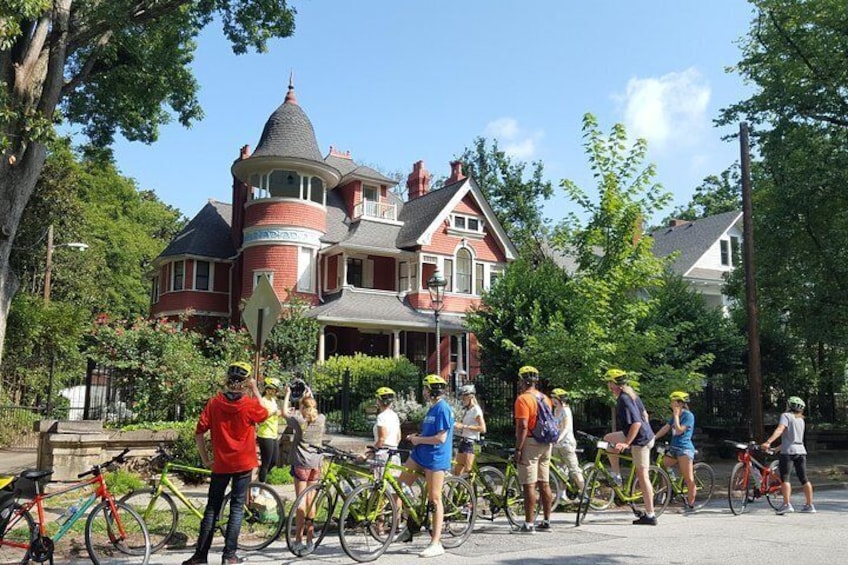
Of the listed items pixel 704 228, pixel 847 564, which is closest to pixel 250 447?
pixel 847 564

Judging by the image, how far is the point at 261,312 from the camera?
950 centimetres

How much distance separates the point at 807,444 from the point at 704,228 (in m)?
21.2

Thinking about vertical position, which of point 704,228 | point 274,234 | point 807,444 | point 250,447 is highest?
point 704,228

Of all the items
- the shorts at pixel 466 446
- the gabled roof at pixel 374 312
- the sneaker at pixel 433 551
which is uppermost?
the gabled roof at pixel 374 312

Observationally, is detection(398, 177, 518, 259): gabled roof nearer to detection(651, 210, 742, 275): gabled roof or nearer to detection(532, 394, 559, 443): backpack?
detection(651, 210, 742, 275): gabled roof

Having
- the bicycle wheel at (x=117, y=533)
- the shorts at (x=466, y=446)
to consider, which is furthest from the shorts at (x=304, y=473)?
the shorts at (x=466, y=446)

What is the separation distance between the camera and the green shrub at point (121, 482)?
10043 millimetres

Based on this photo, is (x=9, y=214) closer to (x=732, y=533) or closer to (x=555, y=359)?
(x=555, y=359)

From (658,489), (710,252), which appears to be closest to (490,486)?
(658,489)

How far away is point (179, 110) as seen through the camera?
19203 millimetres

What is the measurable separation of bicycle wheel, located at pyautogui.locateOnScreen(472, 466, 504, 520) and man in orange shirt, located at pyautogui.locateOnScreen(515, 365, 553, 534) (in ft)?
2.23

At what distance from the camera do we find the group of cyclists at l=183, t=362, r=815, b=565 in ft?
21.6

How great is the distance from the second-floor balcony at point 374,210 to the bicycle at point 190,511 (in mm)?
24496

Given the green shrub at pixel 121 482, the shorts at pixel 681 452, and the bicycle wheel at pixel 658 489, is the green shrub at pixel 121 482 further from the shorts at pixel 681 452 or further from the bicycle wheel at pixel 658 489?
the shorts at pixel 681 452
